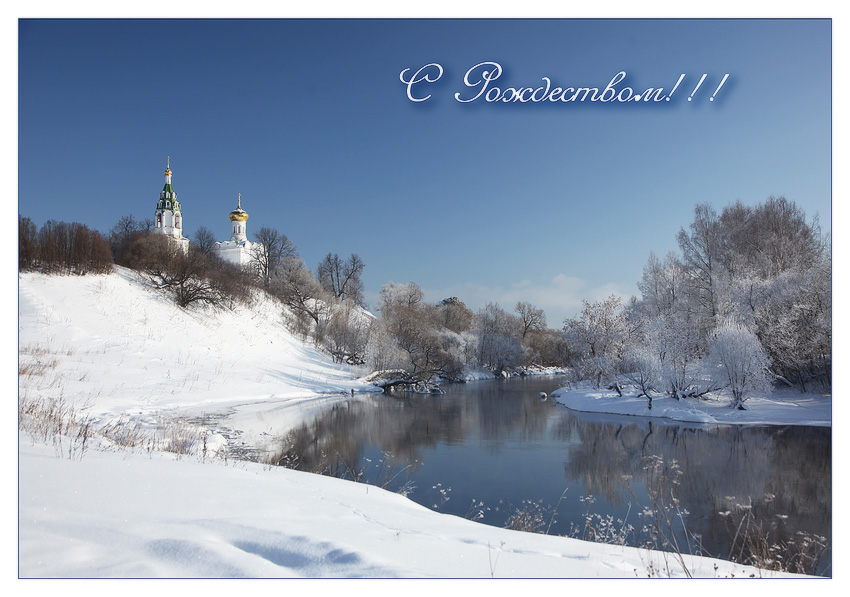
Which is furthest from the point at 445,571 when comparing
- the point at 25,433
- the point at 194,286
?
the point at 194,286

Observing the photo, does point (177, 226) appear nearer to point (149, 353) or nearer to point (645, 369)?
point (149, 353)

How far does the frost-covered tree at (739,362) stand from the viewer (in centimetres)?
1481

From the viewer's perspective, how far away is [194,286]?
85.5 feet

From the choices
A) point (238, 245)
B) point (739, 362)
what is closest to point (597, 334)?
point (739, 362)

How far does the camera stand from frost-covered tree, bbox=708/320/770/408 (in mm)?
14812

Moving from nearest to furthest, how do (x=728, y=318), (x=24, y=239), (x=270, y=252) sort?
1. (x=24, y=239)
2. (x=728, y=318)
3. (x=270, y=252)

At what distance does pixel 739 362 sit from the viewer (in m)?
15.1

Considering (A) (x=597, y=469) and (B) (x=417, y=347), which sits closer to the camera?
(A) (x=597, y=469)

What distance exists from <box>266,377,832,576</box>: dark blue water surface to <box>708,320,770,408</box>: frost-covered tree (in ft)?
7.29

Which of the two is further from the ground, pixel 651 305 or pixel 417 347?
pixel 651 305

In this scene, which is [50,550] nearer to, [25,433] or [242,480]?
[242,480]

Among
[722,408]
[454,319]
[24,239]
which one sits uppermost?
[24,239]

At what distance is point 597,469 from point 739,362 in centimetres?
941

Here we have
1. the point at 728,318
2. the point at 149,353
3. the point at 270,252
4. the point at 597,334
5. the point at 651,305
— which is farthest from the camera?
the point at 270,252
